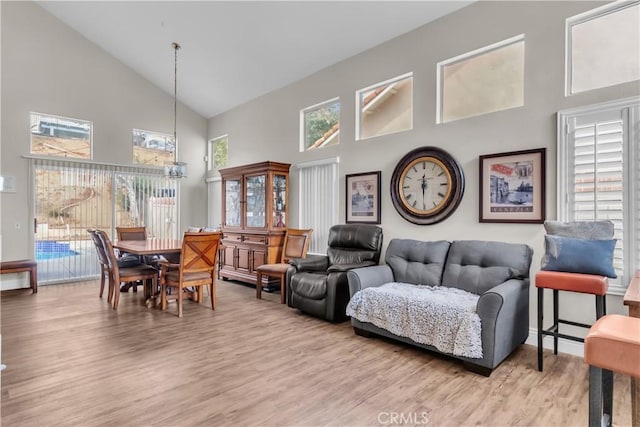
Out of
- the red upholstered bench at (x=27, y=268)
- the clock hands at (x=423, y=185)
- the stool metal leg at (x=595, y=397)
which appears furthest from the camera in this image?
the red upholstered bench at (x=27, y=268)

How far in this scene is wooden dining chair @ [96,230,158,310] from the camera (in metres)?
4.20

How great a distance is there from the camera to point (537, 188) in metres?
3.19

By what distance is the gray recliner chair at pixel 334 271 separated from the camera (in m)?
3.82

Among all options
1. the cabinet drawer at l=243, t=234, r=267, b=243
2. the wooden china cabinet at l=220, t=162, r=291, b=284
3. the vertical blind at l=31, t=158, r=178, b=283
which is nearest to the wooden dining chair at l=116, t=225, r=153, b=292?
the vertical blind at l=31, t=158, r=178, b=283

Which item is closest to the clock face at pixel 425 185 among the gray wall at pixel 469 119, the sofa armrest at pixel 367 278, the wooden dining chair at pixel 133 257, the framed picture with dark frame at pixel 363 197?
the gray wall at pixel 469 119

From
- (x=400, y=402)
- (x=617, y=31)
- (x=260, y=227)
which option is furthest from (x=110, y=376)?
(x=617, y=31)

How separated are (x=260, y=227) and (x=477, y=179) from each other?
3.38m

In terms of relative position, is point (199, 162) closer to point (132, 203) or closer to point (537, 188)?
point (132, 203)

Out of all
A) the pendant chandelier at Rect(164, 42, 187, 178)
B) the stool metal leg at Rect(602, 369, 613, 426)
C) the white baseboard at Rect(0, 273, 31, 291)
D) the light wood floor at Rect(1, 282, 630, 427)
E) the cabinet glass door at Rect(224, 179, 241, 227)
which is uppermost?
the pendant chandelier at Rect(164, 42, 187, 178)

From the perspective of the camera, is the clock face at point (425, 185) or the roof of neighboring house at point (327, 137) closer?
the clock face at point (425, 185)

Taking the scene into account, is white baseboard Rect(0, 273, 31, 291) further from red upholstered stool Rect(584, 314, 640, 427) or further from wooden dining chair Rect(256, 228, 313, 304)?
red upholstered stool Rect(584, 314, 640, 427)

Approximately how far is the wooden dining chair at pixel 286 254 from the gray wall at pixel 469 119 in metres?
0.92

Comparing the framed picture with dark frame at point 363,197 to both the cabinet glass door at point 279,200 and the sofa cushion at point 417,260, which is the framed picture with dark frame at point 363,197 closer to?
the sofa cushion at point 417,260

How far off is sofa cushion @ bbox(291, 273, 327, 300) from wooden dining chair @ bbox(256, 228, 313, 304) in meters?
0.43
